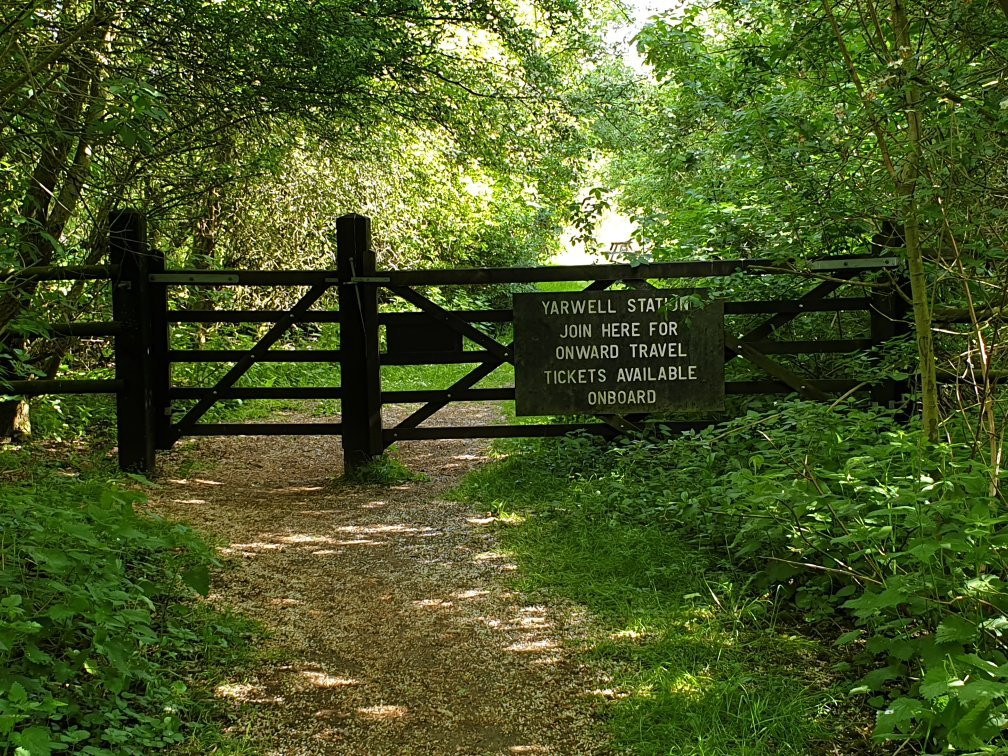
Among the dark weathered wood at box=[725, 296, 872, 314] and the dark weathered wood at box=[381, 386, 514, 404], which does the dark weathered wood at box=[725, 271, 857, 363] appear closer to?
the dark weathered wood at box=[725, 296, 872, 314]

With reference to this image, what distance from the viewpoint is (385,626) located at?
5.04 m

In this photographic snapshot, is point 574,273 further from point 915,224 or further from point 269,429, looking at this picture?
point 915,224

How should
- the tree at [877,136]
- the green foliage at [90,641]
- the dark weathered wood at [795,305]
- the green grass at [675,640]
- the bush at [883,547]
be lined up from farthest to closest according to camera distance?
the dark weathered wood at [795,305] < the tree at [877,136] < the green grass at [675,640] < the green foliage at [90,641] < the bush at [883,547]

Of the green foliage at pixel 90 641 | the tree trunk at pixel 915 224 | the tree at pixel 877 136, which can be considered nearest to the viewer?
the green foliage at pixel 90 641

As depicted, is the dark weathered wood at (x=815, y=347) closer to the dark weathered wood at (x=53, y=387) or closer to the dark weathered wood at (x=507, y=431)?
the dark weathered wood at (x=507, y=431)

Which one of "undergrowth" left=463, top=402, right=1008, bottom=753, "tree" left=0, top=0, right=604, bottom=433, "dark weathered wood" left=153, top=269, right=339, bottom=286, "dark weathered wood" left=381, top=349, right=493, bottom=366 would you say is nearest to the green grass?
"undergrowth" left=463, top=402, right=1008, bottom=753

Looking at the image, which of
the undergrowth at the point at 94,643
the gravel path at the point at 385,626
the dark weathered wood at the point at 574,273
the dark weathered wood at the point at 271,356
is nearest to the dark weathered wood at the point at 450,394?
the gravel path at the point at 385,626

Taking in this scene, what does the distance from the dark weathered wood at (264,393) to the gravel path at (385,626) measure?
0.79 meters

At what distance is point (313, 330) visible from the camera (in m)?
16.2

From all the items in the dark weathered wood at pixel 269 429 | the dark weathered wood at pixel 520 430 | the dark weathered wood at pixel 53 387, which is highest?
the dark weathered wood at pixel 53 387

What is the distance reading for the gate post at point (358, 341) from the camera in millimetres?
8336

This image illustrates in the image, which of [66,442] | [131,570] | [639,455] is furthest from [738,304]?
[66,442]

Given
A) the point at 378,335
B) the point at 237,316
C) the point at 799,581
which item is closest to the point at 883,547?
the point at 799,581

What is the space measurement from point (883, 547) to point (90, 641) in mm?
3704
